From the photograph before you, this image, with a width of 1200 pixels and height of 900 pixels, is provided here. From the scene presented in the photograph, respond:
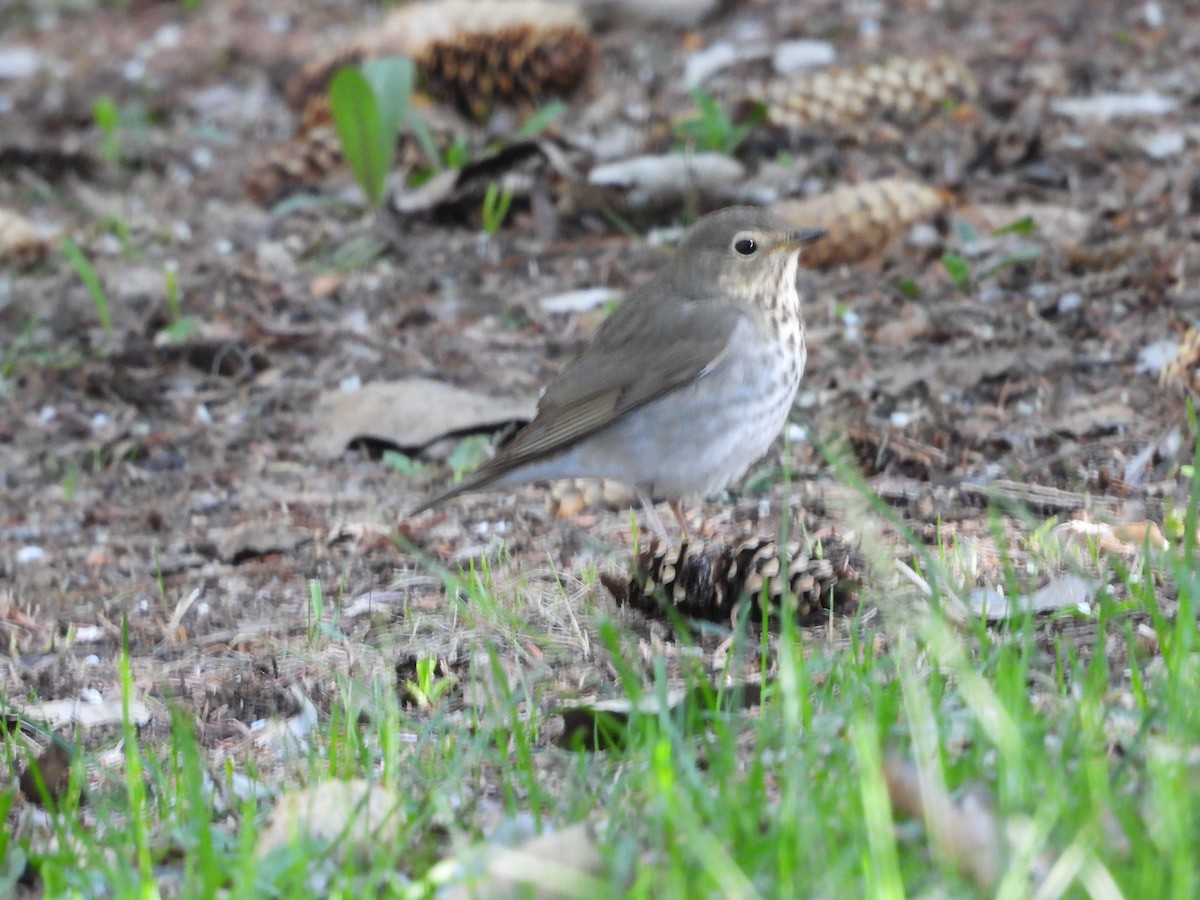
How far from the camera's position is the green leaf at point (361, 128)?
7.17 metres

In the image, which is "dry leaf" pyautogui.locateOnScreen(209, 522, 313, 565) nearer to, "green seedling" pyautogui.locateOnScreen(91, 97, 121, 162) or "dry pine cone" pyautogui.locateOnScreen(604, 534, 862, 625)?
"dry pine cone" pyautogui.locateOnScreen(604, 534, 862, 625)

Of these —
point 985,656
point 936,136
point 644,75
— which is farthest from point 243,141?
point 985,656

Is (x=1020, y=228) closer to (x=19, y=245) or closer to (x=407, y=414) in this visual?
(x=407, y=414)

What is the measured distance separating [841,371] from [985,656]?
2.95 meters

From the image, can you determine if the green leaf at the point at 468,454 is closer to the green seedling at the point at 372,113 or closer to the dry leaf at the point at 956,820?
the green seedling at the point at 372,113

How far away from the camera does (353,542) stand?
16.8ft

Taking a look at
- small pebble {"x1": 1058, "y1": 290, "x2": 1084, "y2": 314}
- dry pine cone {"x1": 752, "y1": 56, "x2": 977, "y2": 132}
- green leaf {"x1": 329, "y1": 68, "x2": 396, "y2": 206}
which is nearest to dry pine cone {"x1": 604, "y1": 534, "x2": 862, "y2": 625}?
small pebble {"x1": 1058, "y1": 290, "x2": 1084, "y2": 314}

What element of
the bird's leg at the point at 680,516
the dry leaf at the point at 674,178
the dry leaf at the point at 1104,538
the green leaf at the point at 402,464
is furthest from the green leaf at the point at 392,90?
the dry leaf at the point at 1104,538

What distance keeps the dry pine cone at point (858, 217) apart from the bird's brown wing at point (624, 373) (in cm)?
185

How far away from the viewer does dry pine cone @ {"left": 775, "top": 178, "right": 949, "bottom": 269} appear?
6816 millimetres

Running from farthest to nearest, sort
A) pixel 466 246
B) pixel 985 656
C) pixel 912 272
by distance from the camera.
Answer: pixel 466 246 → pixel 912 272 → pixel 985 656

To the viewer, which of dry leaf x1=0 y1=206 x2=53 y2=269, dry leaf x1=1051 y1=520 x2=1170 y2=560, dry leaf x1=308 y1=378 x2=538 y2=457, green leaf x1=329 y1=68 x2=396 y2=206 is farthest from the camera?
dry leaf x1=0 y1=206 x2=53 y2=269

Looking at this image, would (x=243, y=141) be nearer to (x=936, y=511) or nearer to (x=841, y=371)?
(x=841, y=371)

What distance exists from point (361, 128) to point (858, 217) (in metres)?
2.10
